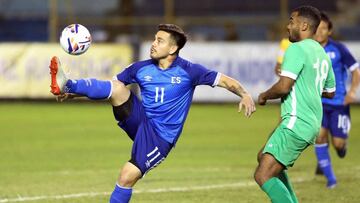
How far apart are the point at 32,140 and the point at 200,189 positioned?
23.6 feet

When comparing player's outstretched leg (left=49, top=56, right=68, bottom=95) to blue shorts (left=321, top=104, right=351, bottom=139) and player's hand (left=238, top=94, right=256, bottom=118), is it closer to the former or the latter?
player's hand (left=238, top=94, right=256, bottom=118)

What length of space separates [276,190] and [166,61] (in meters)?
1.60

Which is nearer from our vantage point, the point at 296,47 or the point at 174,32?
the point at 296,47

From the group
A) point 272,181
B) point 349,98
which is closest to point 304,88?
point 272,181

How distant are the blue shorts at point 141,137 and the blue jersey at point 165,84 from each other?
0.07 meters

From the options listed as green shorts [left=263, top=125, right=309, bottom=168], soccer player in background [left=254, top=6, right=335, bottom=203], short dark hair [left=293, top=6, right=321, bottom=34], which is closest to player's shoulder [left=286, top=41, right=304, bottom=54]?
soccer player in background [left=254, top=6, right=335, bottom=203]

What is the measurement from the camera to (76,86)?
29.1 ft

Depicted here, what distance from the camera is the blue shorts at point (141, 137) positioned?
9156 millimetres


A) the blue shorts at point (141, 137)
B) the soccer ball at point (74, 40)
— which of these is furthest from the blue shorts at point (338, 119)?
the soccer ball at point (74, 40)

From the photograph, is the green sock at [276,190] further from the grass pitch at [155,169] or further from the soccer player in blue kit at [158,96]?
the grass pitch at [155,169]

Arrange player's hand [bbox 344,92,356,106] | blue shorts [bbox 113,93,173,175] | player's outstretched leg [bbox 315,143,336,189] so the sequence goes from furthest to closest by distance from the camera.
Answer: player's hand [bbox 344,92,356,106] → player's outstretched leg [bbox 315,143,336,189] → blue shorts [bbox 113,93,173,175]

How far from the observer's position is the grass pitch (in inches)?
473

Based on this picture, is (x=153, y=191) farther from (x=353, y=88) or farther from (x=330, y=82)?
(x=330, y=82)

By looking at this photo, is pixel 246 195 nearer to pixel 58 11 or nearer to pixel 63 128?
pixel 63 128
